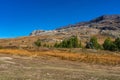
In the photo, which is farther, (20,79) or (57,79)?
(57,79)

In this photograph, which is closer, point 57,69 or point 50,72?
point 50,72

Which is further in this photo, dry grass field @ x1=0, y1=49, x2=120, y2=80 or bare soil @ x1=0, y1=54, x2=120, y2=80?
dry grass field @ x1=0, y1=49, x2=120, y2=80

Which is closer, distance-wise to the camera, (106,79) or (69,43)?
(106,79)

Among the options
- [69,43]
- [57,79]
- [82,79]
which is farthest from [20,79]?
[69,43]

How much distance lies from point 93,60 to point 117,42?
2853 inches

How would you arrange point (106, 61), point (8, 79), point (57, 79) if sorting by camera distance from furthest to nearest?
1. point (106, 61)
2. point (57, 79)
3. point (8, 79)

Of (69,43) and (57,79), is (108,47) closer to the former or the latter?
(69,43)

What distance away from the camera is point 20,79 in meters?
26.0

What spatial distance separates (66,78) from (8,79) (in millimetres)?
6925

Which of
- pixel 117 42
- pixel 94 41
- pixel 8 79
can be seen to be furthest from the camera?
pixel 94 41

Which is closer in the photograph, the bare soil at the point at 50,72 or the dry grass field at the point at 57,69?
the bare soil at the point at 50,72

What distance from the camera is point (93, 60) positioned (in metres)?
61.8

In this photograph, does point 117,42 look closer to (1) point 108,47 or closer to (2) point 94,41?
(1) point 108,47

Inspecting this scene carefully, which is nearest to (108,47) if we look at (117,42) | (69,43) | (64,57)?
(117,42)
